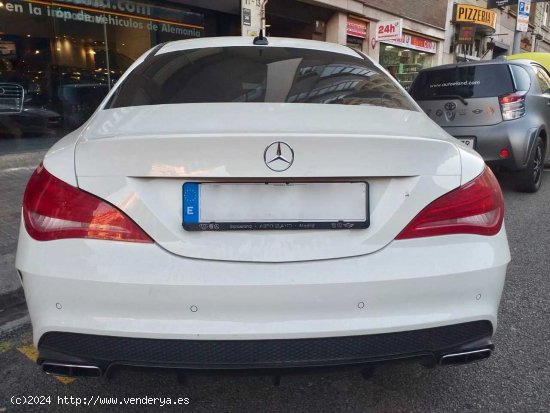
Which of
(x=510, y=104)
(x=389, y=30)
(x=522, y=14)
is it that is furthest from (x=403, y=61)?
(x=510, y=104)

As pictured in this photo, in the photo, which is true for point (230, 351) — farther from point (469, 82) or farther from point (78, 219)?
point (469, 82)

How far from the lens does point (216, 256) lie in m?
1.54

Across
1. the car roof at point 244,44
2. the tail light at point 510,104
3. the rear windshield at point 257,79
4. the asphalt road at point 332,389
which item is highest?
the car roof at point 244,44

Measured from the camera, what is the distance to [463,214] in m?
1.67

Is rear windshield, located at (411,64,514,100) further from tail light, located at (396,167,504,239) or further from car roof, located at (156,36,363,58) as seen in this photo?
tail light, located at (396,167,504,239)

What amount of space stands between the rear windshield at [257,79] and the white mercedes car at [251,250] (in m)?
0.54

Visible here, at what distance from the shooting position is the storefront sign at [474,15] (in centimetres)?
1969

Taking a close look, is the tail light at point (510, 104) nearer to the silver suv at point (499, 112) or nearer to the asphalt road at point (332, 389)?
the silver suv at point (499, 112)

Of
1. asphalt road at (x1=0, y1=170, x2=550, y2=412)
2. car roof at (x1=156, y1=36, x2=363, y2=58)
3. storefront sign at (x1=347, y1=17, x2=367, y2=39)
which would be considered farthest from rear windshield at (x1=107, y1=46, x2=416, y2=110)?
storefront sign at (x1=347, y1=17, x2=367, y2=39)

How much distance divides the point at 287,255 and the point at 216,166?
37cm

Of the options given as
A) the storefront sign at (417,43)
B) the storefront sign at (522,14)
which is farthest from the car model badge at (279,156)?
the storefront sign at (417,43)

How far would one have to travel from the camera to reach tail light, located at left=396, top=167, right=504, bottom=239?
162 centimetres

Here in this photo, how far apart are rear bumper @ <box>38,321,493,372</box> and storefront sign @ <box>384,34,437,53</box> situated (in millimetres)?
15773

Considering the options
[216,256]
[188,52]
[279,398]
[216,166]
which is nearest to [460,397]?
[279,398]
